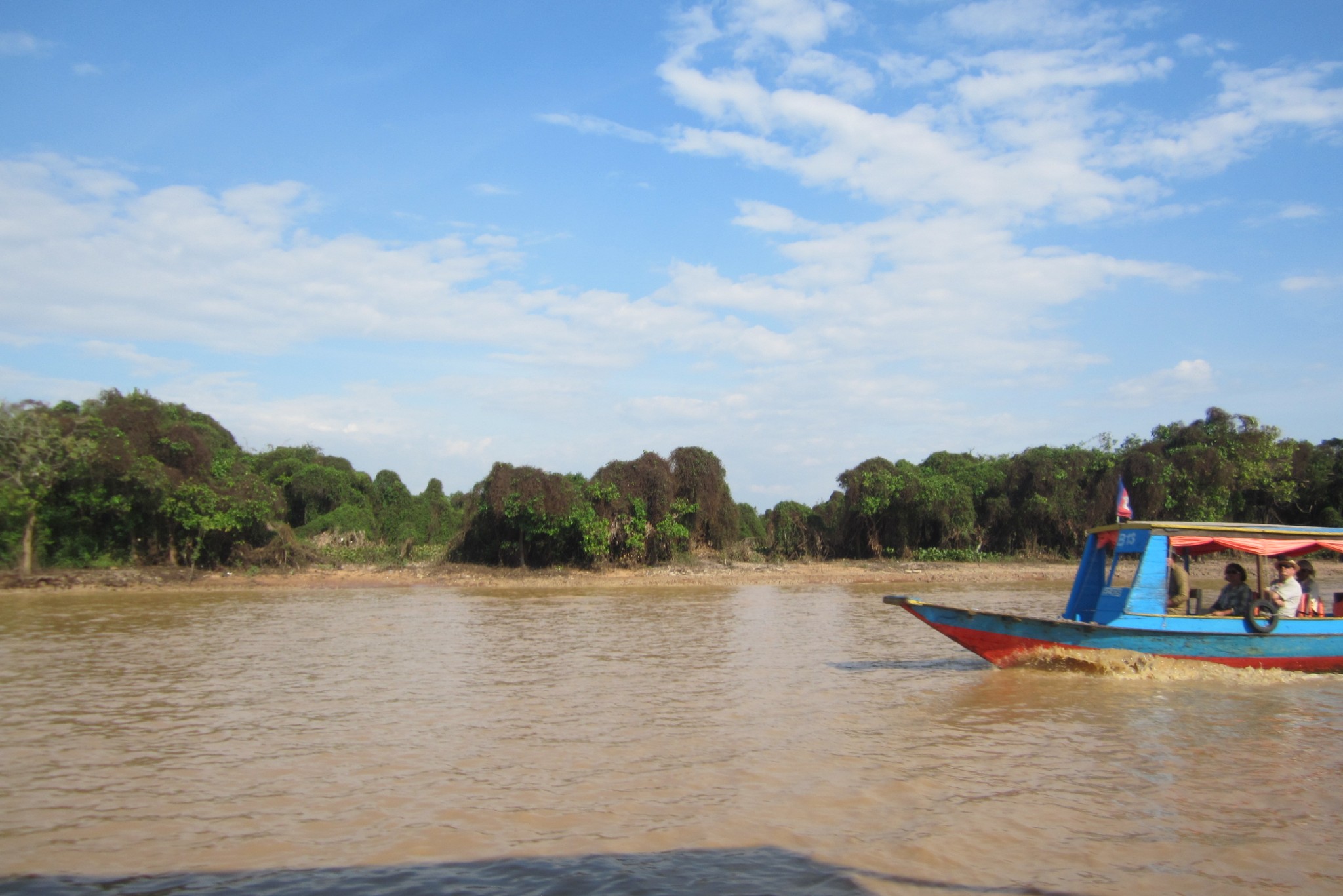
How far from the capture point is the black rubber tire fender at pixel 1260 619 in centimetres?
1058

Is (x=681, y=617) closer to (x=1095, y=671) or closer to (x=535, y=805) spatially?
(x=1095, y=671)

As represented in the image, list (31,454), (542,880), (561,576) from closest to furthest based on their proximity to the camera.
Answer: (542,880) → (31,454) → (561,576)

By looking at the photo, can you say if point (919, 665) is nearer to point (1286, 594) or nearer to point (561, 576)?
point (1286, 594)

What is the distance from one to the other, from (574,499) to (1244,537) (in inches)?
709

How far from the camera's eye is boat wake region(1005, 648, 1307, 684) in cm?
1031

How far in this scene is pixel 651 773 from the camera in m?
6.50

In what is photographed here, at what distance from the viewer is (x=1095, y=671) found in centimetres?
1039

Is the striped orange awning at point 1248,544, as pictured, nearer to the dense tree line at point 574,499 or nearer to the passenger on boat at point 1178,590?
the passenger on boat at point 1178,590

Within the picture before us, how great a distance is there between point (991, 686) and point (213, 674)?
919cm

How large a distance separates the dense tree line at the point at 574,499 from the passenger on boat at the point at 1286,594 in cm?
1770

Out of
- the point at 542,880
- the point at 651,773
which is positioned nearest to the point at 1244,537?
the point at 651,773

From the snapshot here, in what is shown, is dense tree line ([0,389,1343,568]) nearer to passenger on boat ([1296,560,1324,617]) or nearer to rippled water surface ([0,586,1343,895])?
rippled water surface ([0,586,1343,895])

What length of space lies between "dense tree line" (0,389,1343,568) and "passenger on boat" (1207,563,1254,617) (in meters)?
17.2

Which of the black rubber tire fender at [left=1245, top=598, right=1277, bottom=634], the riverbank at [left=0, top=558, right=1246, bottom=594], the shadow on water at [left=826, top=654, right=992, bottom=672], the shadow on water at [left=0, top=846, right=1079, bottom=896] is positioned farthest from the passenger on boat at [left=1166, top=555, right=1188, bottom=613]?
the riverbank at [left=0, top=558, right=1246, bottom=594]
